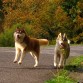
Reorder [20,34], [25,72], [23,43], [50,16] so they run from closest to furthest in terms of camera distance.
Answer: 1. [25,72]
2. [20,34]
3. [23,43]
4. [50,16]

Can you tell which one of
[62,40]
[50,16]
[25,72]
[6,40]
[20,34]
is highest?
[20,34]

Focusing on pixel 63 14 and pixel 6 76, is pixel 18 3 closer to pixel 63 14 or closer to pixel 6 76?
pixel 63 14

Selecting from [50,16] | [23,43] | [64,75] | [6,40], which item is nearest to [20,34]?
[23,43]

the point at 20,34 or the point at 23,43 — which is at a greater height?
the point at 20,34

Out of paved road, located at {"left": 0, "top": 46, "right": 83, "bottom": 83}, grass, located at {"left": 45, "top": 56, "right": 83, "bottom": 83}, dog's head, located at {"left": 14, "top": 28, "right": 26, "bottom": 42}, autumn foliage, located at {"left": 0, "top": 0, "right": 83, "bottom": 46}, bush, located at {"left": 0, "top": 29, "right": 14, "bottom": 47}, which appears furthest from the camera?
autumn foliage, located at {"left": 0, "top": 0, "right": 83, "bottom": 46}

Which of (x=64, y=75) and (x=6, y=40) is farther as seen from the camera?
(x=6, y=40)

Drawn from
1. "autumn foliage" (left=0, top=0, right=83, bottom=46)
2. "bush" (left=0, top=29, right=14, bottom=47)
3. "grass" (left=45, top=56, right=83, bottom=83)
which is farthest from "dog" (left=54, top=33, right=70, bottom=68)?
"autumn foliage" (left=0, top=0, right=83, bottom=46)

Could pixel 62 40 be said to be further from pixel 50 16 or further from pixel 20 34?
pixel 50 16

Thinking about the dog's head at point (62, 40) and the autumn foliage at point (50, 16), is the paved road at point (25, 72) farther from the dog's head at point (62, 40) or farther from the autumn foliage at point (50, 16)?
the autumn foliage at point (50, 16)

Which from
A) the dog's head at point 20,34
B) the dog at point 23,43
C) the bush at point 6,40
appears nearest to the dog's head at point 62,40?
the dog at point 23,43

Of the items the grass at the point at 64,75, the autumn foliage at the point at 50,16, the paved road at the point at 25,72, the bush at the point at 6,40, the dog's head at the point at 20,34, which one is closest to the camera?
the grass at the point at 64,75

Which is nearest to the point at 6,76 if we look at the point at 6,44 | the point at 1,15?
the point at 6,44

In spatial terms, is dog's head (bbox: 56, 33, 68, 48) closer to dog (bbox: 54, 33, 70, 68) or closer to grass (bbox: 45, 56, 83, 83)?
dog (bbox: 54, 33, 70, 68)

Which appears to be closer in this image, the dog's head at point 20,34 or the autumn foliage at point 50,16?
the dog's head at point 20,34
